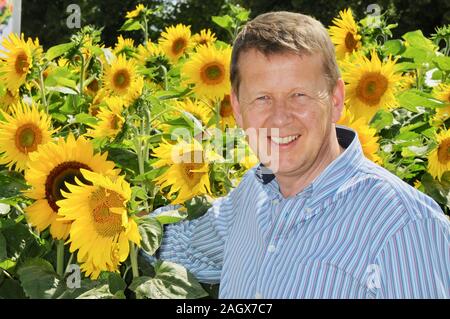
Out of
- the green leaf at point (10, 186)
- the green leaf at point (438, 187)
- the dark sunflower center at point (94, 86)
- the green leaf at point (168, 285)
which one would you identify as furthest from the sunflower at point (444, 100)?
the dark sunflower center at point (94, 86)

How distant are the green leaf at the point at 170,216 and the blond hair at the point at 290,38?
488mm

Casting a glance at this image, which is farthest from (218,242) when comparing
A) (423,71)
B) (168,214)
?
(423,71)

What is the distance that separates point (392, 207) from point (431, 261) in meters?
0.17

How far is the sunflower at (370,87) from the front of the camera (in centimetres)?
330

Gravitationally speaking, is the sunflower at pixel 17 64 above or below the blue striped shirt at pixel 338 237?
above

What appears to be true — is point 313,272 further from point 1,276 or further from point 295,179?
point 1,276

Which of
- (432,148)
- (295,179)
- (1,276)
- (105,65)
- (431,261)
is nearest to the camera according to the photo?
(431,261)

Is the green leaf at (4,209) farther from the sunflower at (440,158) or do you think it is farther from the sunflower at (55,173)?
the sunflower at (440,158)

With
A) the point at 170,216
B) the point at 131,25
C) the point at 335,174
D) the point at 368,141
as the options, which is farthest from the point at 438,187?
the point at 131,25

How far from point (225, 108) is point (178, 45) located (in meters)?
1.27

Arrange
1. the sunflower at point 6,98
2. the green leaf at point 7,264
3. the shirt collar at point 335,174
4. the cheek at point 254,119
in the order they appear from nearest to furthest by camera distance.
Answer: the shirt collar at point 335,174
the cheek at point 254,119
the green leaf at point 7,264
the sunflower at point 6,98

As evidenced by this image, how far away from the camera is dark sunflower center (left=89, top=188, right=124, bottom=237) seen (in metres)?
2.29

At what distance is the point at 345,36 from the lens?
13.7ft

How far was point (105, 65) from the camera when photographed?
3.96m
